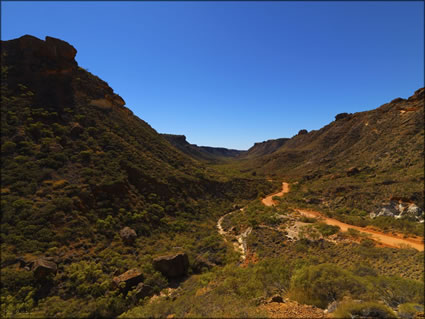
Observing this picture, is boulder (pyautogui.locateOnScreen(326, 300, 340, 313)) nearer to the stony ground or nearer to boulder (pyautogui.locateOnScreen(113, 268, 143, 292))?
the stony ground

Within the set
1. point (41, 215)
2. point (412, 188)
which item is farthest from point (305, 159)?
point (41, 215)

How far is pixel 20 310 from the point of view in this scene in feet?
26.0

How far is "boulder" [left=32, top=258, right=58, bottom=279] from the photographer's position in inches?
367

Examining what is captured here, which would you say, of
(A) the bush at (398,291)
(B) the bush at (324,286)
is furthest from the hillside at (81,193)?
(A) the bush at (398,291)

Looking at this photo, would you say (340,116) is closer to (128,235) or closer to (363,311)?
(363,311)

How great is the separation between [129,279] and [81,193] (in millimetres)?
9700

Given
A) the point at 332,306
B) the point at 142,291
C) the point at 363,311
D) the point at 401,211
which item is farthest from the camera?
the point at 401,211

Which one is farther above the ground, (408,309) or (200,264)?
(408,309)

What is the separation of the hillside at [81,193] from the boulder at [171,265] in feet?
1.31

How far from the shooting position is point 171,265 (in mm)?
11289

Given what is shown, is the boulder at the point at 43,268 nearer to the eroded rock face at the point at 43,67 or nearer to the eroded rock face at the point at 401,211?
the eroded rock face at the point at 43,67

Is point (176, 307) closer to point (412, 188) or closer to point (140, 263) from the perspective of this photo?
point (140, 263)

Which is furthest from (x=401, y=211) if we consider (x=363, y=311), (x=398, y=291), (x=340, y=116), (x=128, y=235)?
(x=340, y=116)

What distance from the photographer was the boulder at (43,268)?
9.33 metres
